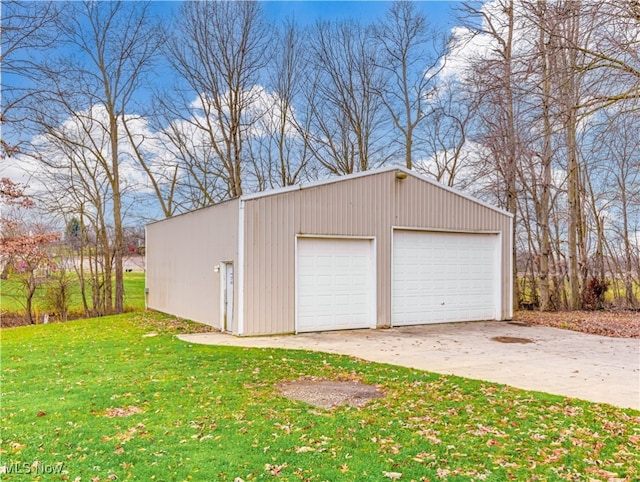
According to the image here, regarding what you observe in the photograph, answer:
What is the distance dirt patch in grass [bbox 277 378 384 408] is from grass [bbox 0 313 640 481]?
16 centimetres

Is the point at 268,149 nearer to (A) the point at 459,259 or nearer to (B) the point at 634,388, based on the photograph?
(A) the point at 459,259

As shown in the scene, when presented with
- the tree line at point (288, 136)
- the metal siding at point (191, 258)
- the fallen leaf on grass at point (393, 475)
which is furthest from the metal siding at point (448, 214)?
the fallen leaf on grass at point (393, 475)

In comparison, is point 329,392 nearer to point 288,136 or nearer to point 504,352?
point 504,352

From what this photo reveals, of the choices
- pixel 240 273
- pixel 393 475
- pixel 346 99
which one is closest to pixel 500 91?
pixel 240 273

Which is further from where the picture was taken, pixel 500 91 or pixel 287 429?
pixel 500 91

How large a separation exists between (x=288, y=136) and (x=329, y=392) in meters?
16.0

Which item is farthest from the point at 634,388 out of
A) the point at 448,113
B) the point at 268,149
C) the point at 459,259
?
the point at 268,149

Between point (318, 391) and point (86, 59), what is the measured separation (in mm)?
18261

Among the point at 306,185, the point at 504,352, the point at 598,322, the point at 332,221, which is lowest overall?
the point at 598,322

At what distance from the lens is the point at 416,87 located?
19.2 meters

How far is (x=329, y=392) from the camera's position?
18.5 feet

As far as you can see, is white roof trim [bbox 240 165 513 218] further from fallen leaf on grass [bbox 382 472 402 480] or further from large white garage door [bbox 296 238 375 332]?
fallen leaf on grass [bbox 382 472 402 480]

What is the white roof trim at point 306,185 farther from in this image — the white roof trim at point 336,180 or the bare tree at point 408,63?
the bare tree at point 408,63

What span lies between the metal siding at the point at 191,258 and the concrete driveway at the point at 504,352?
167cm
